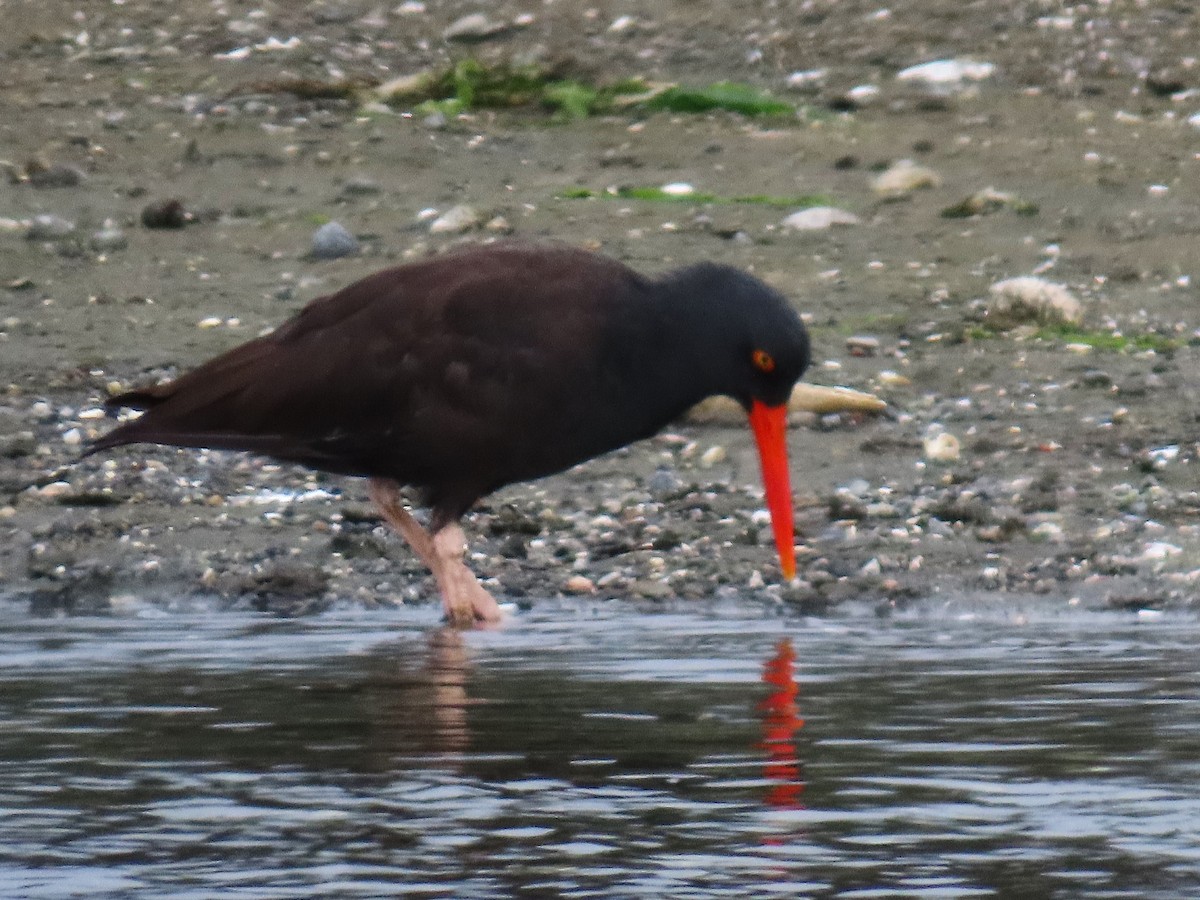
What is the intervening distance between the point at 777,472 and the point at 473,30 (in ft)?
26.4

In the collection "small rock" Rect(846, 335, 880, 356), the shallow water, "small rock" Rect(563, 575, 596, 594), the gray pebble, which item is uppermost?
the gray pebble

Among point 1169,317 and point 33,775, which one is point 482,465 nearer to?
point 33,775

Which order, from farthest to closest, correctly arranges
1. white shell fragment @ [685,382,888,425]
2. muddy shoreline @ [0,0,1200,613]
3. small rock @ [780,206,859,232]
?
1. small rock @ [780,206,859,232]
2. white shell fragment @ [685,382,888,425]
3. muddy shoreline @ [0,0,1200,613]

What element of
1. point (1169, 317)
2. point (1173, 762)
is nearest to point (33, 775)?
point (1173, 762)

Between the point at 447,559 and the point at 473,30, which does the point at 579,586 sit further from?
the point at 473,30

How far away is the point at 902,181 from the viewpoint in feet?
37.2

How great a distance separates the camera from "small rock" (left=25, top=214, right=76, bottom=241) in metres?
11.1

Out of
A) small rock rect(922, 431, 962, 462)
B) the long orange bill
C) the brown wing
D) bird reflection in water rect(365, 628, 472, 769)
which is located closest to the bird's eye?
the long orange bill

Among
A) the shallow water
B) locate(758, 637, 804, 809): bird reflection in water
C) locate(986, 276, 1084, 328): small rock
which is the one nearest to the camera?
the shallow water

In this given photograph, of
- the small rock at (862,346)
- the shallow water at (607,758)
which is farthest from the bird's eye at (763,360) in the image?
the small rock at (862,346)

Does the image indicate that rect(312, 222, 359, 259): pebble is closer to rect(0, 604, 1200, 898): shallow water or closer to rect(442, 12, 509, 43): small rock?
rect(442, 12, 509, 43): small rock

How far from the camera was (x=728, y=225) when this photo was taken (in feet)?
35.8

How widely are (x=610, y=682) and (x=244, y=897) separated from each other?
6.77 ft

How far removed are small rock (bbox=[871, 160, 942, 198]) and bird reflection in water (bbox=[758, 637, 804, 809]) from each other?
5.49 metres
